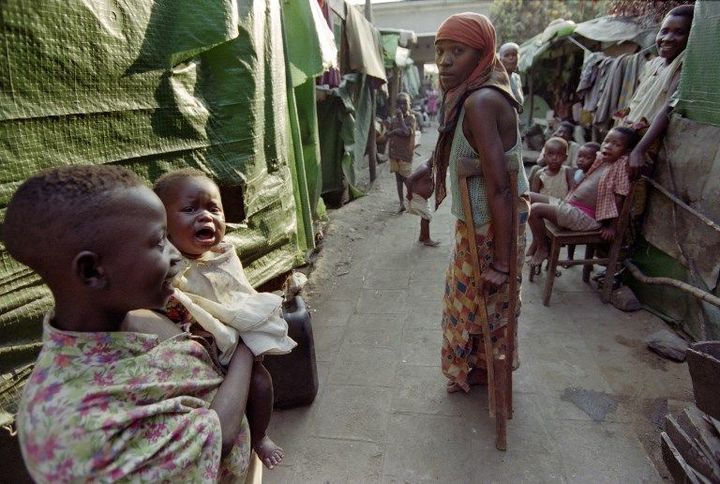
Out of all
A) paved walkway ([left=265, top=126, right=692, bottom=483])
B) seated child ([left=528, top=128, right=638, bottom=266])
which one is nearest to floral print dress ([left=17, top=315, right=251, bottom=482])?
paved walkway ([left=265, top=126, right=692, bottom=483])

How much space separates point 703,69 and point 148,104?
358cm

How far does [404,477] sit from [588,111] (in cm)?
626

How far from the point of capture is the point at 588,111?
638 cm

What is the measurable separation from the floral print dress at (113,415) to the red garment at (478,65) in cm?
173

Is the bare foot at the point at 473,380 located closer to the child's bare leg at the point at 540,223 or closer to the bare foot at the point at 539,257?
the child's bare leg at the point at 540,223

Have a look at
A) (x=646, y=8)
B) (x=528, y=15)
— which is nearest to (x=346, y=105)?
(x=646, y=8)

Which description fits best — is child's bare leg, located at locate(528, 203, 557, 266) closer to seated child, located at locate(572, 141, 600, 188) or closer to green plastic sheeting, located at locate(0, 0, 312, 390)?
seated child, located at locate(572, 141, 600, 188)

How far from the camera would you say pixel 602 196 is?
361cm

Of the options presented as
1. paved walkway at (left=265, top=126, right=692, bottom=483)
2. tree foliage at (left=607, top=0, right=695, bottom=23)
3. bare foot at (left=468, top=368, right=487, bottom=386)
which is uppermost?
tree foliage at (left=607, top=0, right=695, bottom=23)

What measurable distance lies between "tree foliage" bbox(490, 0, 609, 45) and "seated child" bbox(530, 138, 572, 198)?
13474 millimetres

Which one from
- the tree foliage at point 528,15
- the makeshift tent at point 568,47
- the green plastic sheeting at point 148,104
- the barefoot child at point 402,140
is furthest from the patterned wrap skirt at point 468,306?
the tree foliage at point 528,15

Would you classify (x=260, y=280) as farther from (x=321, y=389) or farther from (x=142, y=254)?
(x=142, y=254)

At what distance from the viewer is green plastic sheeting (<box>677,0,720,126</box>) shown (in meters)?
2.81

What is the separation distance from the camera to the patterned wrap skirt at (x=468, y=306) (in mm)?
2215
